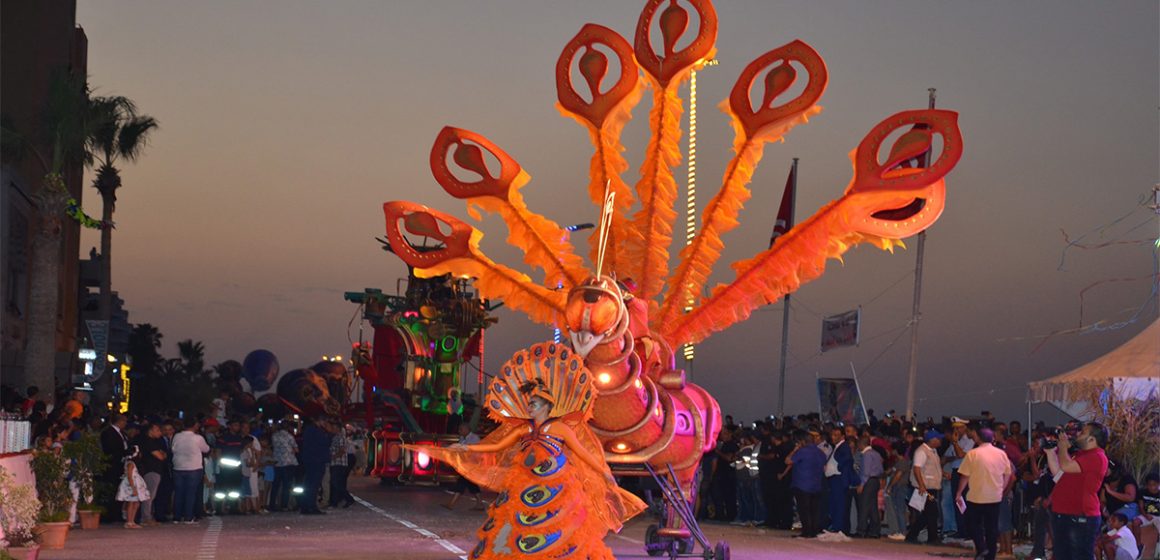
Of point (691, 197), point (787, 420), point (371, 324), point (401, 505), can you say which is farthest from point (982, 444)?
point (371, 324)

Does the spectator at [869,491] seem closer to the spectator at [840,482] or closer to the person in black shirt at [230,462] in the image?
the spectator at [840,482]

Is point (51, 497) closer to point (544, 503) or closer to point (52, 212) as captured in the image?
point (544, 503)

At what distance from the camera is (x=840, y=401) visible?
92.5ft

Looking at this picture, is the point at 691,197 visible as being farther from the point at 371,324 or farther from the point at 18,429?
the point at 371,324

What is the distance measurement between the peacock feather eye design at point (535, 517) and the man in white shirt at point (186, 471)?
12455mm

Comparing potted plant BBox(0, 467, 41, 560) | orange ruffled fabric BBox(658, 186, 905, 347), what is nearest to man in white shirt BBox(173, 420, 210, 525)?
potted plant BBox(0, 467, 41, 560)

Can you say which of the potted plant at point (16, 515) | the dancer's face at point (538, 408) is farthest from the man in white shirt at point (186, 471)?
the dancer's face at point (538, 408)

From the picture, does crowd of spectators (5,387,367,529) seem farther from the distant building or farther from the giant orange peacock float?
the distant building

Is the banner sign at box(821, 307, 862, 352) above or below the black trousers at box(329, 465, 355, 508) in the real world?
above

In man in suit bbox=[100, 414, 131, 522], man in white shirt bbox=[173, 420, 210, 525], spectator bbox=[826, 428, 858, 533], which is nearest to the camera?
man in suit bbox=[100, 414, 131, 522]

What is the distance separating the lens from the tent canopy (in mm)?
17250

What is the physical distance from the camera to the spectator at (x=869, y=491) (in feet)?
68.6

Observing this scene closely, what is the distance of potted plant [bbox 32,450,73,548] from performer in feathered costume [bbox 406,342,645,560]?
755cm

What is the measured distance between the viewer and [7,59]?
44.9m
